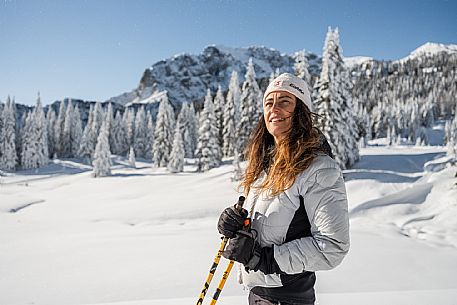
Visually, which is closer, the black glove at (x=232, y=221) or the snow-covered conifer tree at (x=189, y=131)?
the black glove at (x=232, y=221)

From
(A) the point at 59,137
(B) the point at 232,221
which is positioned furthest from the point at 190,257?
(A) the point at 59,137

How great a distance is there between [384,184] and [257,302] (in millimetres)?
24429

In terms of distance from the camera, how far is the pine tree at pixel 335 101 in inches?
1053

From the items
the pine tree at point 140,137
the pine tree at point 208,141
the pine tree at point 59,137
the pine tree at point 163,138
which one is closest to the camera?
the pine tree at point 208,141

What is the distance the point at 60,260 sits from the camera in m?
8.86

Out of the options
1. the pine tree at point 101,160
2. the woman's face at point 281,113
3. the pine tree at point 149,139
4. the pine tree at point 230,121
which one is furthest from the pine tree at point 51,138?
the woman's face at point 281,113

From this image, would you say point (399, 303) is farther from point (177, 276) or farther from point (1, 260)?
point (1, 260)

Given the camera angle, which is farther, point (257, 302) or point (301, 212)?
point (257, 302)

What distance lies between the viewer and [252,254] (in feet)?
7.20

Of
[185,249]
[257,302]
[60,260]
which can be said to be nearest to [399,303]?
[257,302]

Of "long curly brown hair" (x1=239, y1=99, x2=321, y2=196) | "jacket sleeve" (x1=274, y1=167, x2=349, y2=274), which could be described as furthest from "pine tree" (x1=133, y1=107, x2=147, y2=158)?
"jacket sleeve" (x1=274, y1=167, x2=349, y2=274)

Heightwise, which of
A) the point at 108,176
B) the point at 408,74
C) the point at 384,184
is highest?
the point at 408,74

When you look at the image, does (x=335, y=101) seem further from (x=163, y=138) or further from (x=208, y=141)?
(x=163, y=138)

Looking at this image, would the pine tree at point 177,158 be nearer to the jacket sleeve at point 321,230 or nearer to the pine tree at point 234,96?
the pine tree at point 234,96
